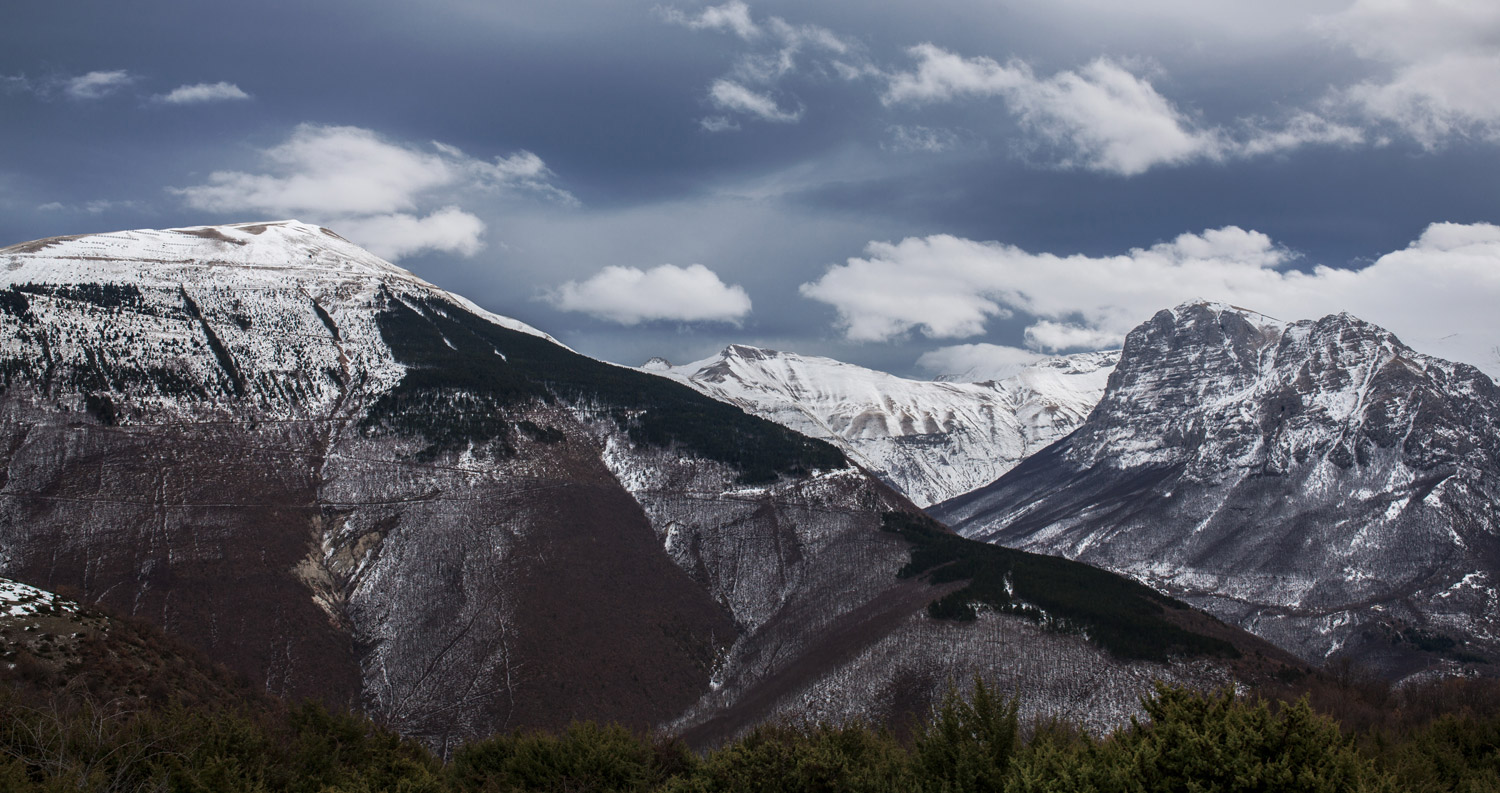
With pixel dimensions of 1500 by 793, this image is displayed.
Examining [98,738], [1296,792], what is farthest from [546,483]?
[1296,792]

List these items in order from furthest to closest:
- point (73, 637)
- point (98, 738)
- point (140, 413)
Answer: point (140, 413)
point (73, 637)
point (98, 738)

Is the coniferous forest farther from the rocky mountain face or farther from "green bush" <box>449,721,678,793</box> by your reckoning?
the rocky mountain face

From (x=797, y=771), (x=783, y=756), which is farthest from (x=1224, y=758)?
(x=783, y=756)

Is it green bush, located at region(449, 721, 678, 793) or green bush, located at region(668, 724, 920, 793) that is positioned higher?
green bush, located at region(668, 724, 920, 793)

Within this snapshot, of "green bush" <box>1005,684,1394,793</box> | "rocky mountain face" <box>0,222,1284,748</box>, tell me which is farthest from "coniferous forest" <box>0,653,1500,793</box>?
"rocky mountain face" <box>0,222,1284,748</box>

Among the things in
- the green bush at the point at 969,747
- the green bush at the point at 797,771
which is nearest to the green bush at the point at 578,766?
the green bush at the point at 797,771

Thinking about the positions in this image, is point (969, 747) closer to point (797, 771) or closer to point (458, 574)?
point (797, 771)

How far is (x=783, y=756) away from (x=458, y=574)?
119 metres

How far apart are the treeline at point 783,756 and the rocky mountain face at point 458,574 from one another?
191 feet

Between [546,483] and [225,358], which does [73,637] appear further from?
[225,358]

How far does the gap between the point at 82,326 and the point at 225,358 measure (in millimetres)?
25917

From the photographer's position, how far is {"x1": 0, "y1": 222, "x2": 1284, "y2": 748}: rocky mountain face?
126688 millimetres

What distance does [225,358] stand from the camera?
646ft

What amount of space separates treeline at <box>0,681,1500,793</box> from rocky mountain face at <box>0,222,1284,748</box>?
58.1 m
